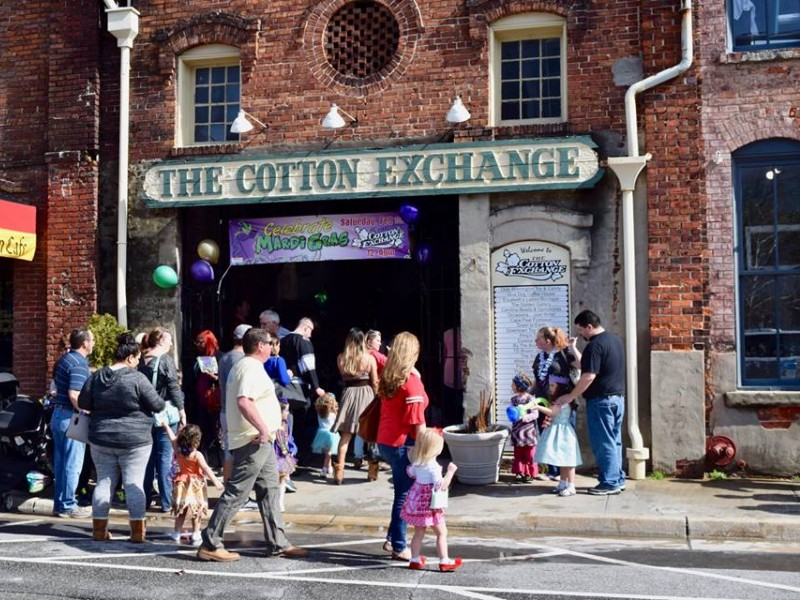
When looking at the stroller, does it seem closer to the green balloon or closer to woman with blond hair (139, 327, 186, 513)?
woman with blond hair (139, 327, 186, 513)

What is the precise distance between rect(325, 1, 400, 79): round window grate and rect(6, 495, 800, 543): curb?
578 centimetres

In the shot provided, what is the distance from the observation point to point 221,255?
1300 centimetres

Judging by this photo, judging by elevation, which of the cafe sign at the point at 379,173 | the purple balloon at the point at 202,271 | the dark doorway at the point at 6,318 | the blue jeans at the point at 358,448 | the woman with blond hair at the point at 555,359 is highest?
the cafe sign at the point at 379,173

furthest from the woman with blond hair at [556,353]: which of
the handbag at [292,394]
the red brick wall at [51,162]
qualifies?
the red brick wall at [51,162]

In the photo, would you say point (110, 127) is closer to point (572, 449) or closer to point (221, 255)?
point (221, 255)

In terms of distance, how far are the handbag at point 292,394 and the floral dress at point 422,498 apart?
3361 millimetres

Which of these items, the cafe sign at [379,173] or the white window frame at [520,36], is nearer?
the cafe sign at [379,173]

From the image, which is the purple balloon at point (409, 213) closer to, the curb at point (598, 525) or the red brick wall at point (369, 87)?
the red brick wall at point (369, 87)

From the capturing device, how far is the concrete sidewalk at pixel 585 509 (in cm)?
852

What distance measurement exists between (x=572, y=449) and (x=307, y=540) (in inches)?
116

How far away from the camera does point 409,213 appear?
11.8 metres

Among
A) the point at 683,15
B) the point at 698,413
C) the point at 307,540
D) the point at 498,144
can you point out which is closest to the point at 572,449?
the point at 698,413

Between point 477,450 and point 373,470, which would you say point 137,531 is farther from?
point 477,450

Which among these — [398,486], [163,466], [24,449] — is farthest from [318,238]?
[398,486]
